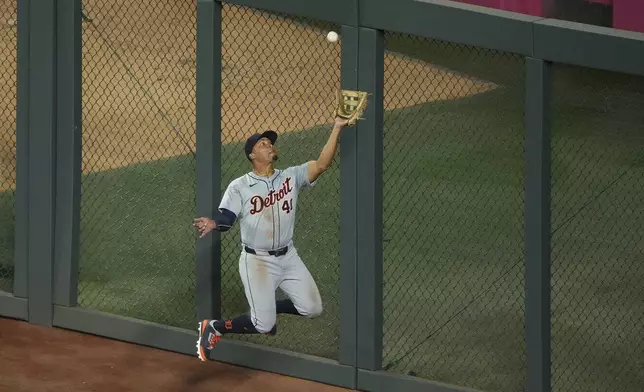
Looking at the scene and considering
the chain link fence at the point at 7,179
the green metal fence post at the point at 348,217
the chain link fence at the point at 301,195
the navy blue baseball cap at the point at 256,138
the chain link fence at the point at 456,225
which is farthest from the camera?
the chain link fence at the point at 7,179

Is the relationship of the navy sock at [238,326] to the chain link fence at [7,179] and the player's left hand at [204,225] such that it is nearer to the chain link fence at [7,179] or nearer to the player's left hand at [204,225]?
the player's left hand at [204,225]

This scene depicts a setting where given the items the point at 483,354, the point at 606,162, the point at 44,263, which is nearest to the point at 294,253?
the point at 483,354

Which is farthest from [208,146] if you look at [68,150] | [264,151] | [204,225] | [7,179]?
[7,179]

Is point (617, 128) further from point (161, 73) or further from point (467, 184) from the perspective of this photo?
point (161, 73)

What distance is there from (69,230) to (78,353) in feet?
3.27

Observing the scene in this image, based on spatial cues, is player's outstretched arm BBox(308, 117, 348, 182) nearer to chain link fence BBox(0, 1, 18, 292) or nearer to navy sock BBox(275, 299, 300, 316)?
navy sock BBox(275, 299, 300, 316)

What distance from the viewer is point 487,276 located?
11.0 meters

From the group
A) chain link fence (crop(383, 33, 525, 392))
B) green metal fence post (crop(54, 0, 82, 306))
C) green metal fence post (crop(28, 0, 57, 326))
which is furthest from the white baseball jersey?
green metal fence post (crop(28, 0, 57, 326))

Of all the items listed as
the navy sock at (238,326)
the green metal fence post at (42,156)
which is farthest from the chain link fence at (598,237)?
the green metal fence post at (42,156)

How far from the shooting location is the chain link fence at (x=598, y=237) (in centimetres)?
994

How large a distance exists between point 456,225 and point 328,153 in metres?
2.94

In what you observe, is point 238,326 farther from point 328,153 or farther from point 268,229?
point 328,153

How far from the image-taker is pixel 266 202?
9500 mm

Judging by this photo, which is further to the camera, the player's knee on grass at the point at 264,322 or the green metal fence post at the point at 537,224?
the player's knee on grass at the point at 264,322
